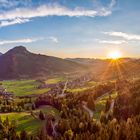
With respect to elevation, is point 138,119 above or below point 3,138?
above

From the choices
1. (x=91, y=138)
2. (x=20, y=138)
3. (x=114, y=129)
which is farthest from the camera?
(x=20, y=138)

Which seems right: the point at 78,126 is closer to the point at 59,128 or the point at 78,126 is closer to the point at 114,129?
the point at 59,128

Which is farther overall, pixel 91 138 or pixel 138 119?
pixel 138 119

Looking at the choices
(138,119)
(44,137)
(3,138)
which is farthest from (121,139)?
(3,138)

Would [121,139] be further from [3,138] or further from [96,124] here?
[3,138]

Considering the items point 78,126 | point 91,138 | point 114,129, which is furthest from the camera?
point 78,126

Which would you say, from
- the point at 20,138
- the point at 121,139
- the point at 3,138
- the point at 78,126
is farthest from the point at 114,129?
the point at 3,138

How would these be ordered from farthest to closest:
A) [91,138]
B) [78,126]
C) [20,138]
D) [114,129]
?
[78,126] < [20,138] < [114,129] < [91,138]

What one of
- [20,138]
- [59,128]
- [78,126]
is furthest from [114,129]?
[20,138]

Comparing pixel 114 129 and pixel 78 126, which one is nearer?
pixel 114 129
